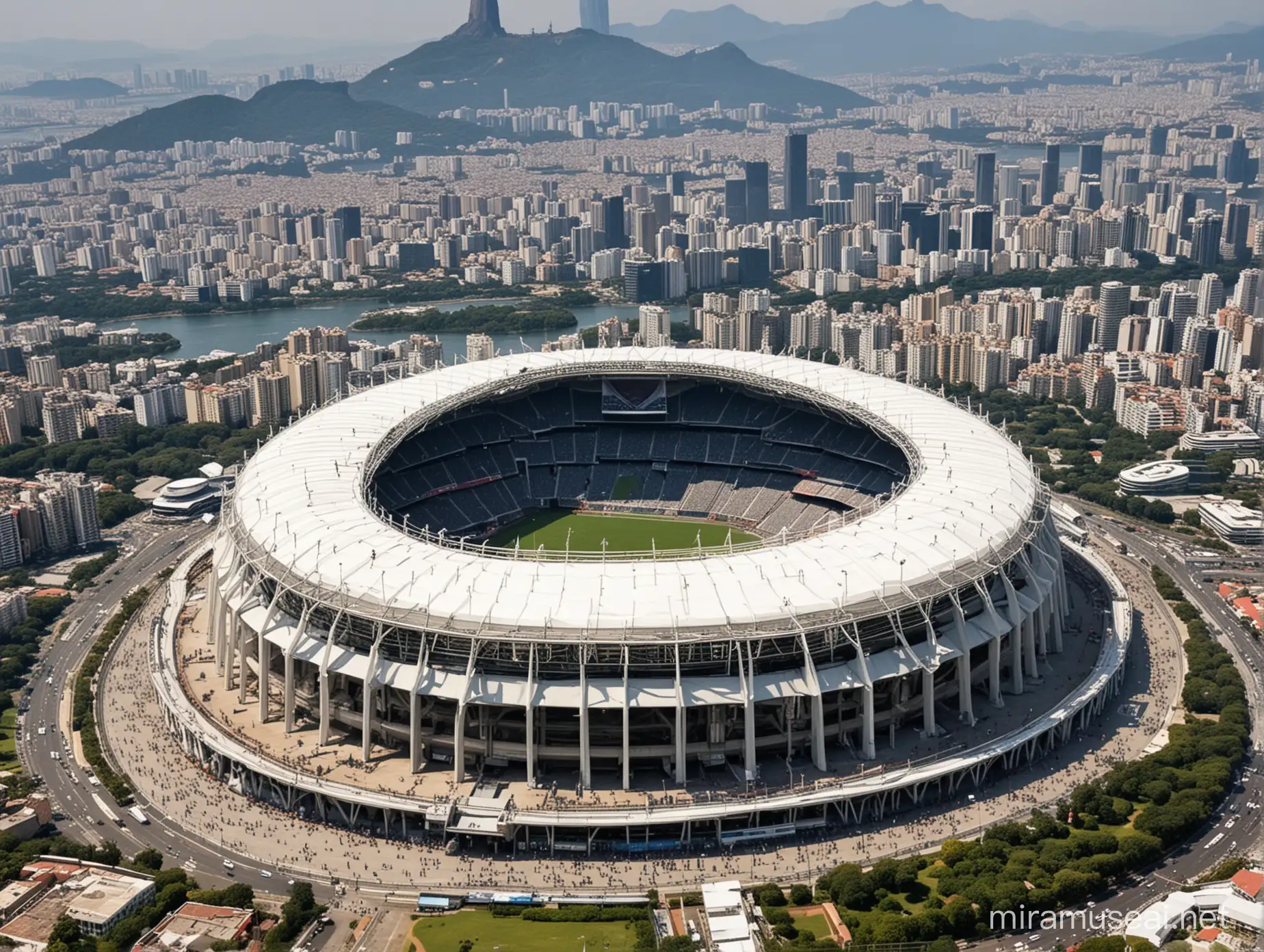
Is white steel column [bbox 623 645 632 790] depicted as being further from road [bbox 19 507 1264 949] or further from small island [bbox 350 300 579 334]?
Result: small island [bbox 350 300 579 334]

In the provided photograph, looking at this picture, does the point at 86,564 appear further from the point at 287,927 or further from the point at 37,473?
the point at 287,927

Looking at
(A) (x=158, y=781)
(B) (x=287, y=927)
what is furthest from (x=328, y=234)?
(B) (x=287, y=927)

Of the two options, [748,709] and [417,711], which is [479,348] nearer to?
[417,711]

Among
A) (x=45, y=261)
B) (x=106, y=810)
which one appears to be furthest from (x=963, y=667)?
(x=45, y=261)

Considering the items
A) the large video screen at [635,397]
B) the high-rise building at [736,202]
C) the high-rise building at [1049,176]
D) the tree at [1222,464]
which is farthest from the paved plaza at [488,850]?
the high-rise building at [1049,176]

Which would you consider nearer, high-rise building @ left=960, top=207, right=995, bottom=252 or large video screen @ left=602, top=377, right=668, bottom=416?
large video screen @ left=602, top=377, right=668, bottom=416

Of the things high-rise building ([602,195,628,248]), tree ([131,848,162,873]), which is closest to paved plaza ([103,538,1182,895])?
tree ([131,848,162,873])
